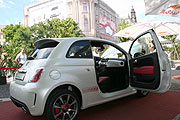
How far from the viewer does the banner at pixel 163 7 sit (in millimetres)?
3279

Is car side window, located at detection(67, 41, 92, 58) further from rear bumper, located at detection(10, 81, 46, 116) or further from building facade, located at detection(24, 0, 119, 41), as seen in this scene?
building facade, located at detection(24, 0, 119, 41)

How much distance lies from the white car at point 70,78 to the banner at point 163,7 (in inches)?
21.9

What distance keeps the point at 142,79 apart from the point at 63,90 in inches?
71.4

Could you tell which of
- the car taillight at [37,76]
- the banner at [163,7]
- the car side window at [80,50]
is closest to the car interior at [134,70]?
the car side window at [80,50]

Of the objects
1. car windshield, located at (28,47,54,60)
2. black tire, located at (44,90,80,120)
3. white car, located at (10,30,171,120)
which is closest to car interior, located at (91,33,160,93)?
white car, located at (10,30,171,120)

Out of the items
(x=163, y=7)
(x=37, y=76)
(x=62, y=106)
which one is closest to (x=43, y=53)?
(x=37, y=76)

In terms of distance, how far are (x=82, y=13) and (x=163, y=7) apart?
141 feet

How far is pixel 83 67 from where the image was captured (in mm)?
2953

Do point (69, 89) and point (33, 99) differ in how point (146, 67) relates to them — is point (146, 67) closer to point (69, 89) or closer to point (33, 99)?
point (69, 89)

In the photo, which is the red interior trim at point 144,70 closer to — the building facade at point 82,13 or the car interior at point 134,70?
the car interior at point 134,70

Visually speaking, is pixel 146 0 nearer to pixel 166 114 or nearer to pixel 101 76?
pixel 101 76

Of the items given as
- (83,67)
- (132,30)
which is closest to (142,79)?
(83,67)

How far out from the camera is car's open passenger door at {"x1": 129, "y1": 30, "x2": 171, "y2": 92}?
305 centimetres

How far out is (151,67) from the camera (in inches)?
129
